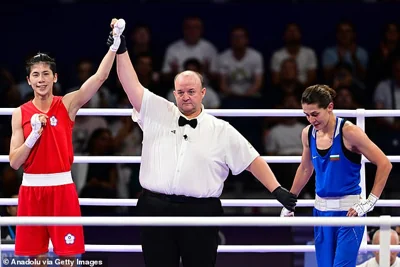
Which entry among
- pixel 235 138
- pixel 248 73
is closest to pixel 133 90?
pixel 235 138

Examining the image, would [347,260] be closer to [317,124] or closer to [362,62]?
[317,124]

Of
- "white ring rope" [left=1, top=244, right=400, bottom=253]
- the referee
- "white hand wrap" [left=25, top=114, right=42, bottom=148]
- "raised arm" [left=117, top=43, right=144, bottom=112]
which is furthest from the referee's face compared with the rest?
"white ring rope" [left=1, top=244, right=400, bottom=253]

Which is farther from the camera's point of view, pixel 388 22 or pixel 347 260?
pixel 388 22

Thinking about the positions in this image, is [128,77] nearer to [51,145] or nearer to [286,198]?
[51,145]

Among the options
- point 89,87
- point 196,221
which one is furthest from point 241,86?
point 196,221

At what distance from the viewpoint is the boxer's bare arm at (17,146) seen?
16.1 ft

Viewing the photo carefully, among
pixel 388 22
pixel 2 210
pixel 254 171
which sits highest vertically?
pixel 388 22

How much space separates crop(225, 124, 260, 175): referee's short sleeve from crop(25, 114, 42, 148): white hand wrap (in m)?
0.98

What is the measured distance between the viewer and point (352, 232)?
5.15m

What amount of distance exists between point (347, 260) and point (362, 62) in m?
4.24

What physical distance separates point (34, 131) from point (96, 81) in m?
0.44

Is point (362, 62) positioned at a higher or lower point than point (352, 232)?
higher

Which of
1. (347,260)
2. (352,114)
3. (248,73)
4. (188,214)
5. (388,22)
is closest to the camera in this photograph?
(188,214)

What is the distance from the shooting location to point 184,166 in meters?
4.86
